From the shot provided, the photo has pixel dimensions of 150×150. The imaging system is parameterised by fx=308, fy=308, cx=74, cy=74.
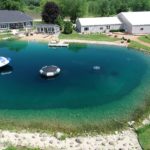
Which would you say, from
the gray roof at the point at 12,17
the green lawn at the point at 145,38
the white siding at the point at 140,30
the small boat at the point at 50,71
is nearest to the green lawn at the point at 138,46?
the green lawn at the point at 145,38

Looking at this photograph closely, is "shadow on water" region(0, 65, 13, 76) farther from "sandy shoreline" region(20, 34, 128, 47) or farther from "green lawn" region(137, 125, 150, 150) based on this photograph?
"green lawn" region(137, 125, 150, 150)

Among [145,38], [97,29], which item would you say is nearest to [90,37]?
[97,29]

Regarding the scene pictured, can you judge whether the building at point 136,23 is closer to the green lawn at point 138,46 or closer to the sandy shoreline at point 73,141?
the green lawn at point 138,46

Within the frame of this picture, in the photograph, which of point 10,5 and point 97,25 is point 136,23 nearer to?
point 97,25

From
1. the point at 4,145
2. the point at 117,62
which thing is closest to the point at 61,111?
the point at 4,145

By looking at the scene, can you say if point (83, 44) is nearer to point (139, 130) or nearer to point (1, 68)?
point (1, 68)

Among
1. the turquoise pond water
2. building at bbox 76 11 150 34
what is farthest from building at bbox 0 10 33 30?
the turquoise pond water
